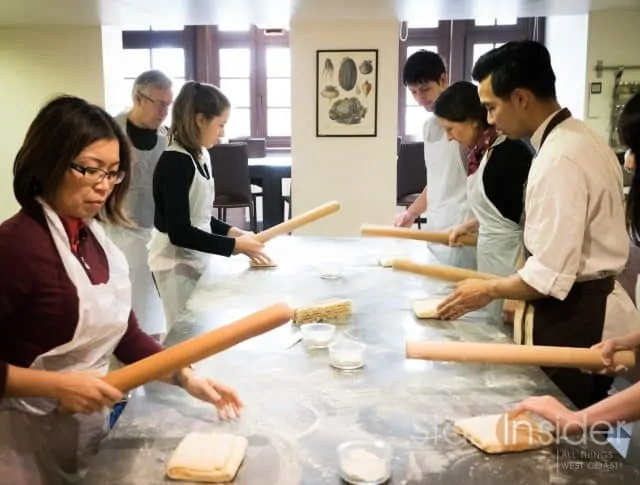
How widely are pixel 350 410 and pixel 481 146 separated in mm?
1389

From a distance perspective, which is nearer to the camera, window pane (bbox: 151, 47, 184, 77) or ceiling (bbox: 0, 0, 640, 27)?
ceiling (bbox: 0, 0, 640, 27)

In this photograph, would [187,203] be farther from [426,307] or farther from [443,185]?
[443,185]

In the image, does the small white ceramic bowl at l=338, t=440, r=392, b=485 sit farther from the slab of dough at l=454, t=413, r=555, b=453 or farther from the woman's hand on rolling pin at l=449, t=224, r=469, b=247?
the woman's hand on rolling pin at l=449, t=224, r=469, b=247

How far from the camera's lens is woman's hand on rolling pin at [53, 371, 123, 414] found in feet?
3.88

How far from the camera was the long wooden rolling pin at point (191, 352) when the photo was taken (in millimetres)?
1221

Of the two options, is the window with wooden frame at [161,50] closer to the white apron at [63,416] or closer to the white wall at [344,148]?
the white wall at [344,148]

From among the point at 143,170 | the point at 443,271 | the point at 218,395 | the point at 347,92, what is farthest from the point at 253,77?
the point at 218,395

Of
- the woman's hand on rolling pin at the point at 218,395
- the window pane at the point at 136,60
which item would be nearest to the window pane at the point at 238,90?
the window pane at the point at 136,60

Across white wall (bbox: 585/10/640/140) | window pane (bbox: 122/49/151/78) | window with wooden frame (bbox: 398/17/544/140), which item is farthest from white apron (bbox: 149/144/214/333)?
window pane (bbox: 122/49/151/78)

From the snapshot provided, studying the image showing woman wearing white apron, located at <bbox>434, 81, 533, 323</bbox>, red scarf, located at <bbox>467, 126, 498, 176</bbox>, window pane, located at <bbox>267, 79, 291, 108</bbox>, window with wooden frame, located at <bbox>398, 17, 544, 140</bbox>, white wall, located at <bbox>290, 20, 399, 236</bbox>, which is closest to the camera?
woman wearing white apron, located at <bbox>434, 81, 533, 323</bbox>

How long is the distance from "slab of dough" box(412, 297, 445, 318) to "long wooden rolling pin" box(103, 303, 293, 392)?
0.81 metres

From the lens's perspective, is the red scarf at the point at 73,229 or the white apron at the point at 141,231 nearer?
the red scarf at the point at 73,229

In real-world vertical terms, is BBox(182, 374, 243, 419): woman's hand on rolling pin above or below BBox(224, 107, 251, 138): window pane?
below

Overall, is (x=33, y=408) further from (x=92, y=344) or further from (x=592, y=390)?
(x=592, y=390)
